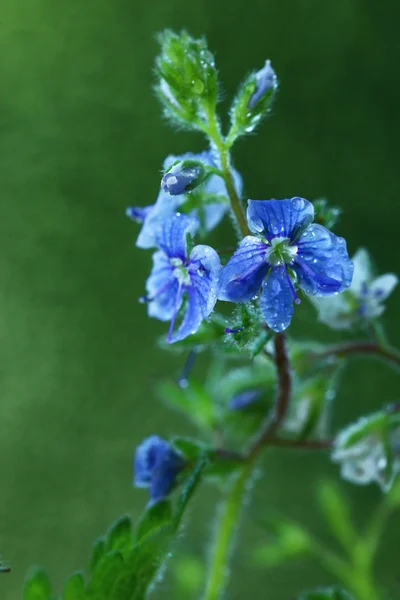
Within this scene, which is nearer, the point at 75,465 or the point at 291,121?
the point at 75,465

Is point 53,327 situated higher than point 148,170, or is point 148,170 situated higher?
point 148,170

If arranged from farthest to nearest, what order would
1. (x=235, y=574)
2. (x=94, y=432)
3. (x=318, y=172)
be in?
1. (x=318, y=172)
2. (x=94, y=432)
3. (x=235, y=574)

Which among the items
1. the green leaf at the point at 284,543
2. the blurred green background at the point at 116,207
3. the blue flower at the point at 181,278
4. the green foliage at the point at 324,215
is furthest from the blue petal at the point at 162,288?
the blurred green background at the point at 116,207

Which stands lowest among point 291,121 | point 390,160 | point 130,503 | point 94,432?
point 130,503

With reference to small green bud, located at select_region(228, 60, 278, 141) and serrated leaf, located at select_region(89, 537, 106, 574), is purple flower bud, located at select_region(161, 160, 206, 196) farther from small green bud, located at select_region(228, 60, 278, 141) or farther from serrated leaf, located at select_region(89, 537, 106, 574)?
serrated leaf, located at select_region(89, 537, 106, 574)

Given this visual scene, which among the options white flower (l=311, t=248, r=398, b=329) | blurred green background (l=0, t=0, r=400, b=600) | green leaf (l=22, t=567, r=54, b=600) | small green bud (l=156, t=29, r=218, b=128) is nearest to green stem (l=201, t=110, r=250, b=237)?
small green bud (l=156, t=29, r=218, b=128)

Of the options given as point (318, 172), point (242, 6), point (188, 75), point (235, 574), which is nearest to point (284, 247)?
point (188, 75)

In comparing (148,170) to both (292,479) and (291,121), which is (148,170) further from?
(292,479)

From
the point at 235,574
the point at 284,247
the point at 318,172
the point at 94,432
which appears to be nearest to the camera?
the point at 284,247
